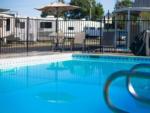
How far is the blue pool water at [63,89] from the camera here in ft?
19.3

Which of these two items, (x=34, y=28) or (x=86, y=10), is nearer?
(x=34, y=28)

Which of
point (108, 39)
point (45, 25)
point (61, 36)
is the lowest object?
point (108, 39)

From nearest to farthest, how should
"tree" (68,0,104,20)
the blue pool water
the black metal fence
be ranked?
the blue pool water < the black metal fence < "tree" (68,0,104,20)

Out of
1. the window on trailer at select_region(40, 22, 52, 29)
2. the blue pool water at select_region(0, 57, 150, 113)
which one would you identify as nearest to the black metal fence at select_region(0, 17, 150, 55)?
the window on trailer at select_region(40, 22, 52, 29)

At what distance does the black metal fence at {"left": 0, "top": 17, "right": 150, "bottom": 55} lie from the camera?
15.5 metres

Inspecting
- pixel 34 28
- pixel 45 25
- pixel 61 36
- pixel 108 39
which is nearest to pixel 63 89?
pixel 108 39

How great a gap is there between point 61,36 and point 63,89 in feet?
28.4

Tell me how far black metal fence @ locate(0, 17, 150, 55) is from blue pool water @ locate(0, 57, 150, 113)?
9.09 feet

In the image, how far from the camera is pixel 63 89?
25.8 feet

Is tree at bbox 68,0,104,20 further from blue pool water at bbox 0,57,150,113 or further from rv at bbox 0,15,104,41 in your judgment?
blue pool water at bbox 0,57,150,113

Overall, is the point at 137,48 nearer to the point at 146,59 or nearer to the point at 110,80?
the point at 146,59

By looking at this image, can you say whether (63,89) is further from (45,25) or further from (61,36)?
(45,25)

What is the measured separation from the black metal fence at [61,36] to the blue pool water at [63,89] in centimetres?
277

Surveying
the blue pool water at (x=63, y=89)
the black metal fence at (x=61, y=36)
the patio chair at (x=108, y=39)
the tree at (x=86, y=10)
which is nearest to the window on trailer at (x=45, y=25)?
the black metal fence at (x=61, y=36)
